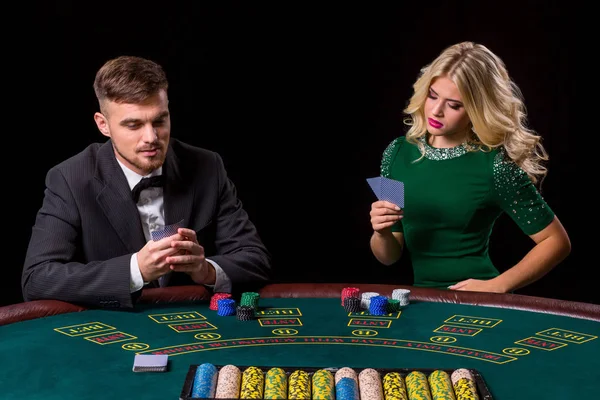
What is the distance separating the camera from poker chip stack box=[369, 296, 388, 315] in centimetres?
304

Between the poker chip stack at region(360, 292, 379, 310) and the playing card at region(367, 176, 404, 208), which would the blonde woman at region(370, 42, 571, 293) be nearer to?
the playing card at region(367, 176, 404, 208)

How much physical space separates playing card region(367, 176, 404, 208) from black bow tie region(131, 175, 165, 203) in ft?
2.63

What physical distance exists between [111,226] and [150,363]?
45.0 inches

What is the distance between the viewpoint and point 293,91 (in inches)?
226

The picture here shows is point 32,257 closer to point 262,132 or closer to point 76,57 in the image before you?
point 76,57

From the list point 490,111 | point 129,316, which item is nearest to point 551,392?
point 129,316

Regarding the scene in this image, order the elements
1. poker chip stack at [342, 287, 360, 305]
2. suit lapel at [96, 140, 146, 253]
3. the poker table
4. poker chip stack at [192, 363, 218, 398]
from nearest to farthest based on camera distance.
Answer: poker chip stack at [192, 363, 218, 398]
the poker table
poker chip stack at [342, 287, 360, 305]
suit lapel at [96, 140, 146, 253]

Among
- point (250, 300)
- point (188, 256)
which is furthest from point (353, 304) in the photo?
point (188, 256)

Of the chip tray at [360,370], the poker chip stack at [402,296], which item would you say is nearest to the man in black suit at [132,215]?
the poker chip stack at [402,296]

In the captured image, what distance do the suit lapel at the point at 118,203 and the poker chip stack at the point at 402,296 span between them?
983mm

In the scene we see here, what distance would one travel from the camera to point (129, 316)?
301 cm

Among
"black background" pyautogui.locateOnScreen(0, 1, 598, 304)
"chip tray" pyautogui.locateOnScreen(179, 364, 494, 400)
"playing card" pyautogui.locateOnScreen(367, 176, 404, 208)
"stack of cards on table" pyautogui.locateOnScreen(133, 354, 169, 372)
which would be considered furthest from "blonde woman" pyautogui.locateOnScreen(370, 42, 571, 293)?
"black background" pyautogui.locateOnScreen(0, 1, 598, 304)

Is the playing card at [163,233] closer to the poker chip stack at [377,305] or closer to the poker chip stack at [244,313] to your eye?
the poker chip stack at [244,313]

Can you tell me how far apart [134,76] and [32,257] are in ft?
2.42
